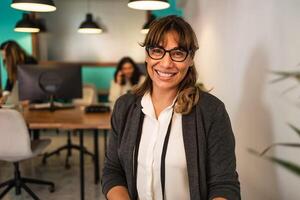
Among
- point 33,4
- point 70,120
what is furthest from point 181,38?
point 70,120

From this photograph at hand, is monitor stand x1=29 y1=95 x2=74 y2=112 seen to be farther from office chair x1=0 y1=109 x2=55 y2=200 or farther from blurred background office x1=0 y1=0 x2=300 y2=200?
blurred background office x1=0 y1=0 x2=300 y2=200

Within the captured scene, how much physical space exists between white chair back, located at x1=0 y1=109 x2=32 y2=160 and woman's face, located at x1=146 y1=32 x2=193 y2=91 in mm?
1578

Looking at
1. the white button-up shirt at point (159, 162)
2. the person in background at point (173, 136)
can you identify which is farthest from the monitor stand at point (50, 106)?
the white button-up shirt at point (159, 162)

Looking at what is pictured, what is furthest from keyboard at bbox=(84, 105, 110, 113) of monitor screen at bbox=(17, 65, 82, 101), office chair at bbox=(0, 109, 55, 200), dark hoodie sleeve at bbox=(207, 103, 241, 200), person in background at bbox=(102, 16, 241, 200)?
dark hoodie sleeve at bbox=(207, 103, 241, 200)

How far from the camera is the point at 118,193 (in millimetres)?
1467

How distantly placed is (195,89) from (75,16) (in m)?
5.17

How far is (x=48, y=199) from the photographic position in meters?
3.11

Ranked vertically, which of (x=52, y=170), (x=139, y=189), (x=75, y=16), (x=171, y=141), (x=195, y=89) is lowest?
(x=52, y=170)

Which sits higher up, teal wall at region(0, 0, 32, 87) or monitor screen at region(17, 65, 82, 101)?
teal wall at region(0, 0, 32, 87)

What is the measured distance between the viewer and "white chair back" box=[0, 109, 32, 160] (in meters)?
2.60

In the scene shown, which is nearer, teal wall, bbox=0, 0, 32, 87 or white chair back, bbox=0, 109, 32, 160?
white chair back, bbox=0, 109, 32, 160

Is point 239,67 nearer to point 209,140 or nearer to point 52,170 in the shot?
point 209,140

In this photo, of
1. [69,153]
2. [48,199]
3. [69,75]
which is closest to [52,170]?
[69,153]

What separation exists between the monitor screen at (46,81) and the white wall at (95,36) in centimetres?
286
